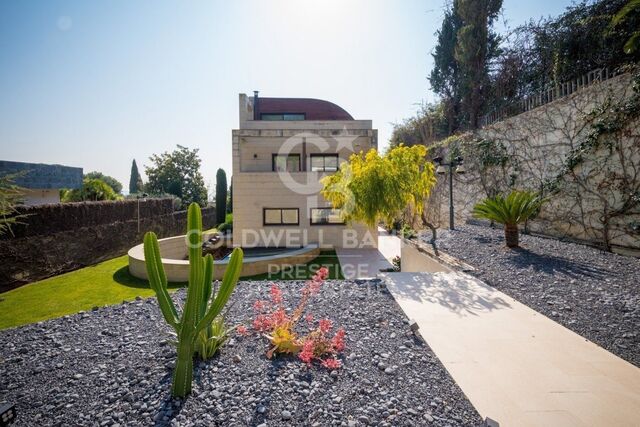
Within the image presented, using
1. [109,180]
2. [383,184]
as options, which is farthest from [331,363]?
[109,180]

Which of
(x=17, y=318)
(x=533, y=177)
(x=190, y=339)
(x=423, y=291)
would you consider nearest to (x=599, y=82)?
(x=533, y=177)

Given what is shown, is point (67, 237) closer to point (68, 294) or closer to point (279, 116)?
point (68, 294)

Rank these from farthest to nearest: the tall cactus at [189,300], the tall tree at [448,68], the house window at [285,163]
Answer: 1. the tall tree at [448,68]
2. the house window at [285,163]
3. the tall cactus at [189,300]

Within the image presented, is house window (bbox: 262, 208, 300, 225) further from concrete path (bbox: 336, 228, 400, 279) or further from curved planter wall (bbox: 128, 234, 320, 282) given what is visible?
concrete path (bbox: 336, 228, 400, 279)

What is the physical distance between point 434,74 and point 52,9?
22.9 meters

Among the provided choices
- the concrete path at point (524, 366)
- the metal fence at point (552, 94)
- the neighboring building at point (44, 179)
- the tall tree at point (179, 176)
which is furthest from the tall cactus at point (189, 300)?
the tall tree at point (179, 176)

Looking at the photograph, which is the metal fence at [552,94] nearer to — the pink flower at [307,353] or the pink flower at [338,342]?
the pink flower at [338,342]

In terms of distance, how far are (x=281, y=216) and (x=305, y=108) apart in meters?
15.2

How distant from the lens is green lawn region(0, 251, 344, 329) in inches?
267

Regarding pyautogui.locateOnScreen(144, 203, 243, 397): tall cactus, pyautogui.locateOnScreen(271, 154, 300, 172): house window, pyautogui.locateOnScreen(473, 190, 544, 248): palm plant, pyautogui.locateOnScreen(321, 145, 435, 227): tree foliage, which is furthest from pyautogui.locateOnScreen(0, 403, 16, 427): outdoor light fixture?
pyautogui.locateOnScreen(271, 154, 300, 172): house window

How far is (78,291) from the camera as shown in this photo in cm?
845

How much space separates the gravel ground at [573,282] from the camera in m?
4.07

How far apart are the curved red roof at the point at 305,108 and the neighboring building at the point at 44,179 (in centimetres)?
1483

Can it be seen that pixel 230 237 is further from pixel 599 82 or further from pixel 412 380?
pixel 599 82
